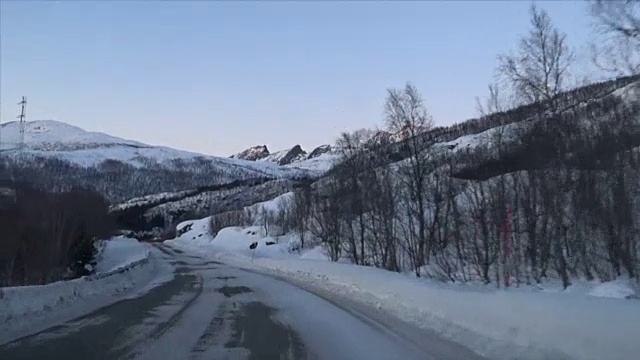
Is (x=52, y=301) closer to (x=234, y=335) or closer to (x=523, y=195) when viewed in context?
(x=234, y=335)

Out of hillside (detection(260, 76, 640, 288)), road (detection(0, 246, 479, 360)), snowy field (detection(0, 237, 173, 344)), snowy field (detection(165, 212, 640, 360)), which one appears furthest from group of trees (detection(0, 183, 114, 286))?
snowy field (detection(165, 212, 640, 360))

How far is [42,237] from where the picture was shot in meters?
50.5

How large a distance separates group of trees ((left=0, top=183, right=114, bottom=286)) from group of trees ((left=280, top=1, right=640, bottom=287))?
23926 mm

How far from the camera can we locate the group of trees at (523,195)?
30875mm

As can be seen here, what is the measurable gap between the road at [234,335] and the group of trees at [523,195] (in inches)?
446

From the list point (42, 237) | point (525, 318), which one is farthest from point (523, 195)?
point (42, 237)

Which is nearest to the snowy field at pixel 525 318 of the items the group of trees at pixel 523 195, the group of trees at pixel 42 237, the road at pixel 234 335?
the road at pixel 234 335

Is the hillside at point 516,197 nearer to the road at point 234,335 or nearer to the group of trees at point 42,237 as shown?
the road at point 234,335

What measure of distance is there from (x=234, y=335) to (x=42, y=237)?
4205 cm

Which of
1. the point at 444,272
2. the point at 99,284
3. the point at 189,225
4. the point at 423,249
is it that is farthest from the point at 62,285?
the point at 189,225

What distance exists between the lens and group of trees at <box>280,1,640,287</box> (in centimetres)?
3088

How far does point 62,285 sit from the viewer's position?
21.9 meters

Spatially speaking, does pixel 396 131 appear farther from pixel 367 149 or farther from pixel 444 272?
pixel 444 272

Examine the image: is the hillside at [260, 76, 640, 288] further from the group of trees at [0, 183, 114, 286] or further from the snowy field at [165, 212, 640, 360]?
the group of trees at [0, 183, 114, 286]
